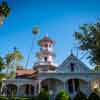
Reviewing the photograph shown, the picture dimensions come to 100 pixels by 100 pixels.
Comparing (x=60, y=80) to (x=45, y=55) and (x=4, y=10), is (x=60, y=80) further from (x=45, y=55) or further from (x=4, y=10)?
(x=4, y=10)

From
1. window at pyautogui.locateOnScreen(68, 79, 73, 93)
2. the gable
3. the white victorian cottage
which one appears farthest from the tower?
window at pyautogui.locateOnScreen(68, 79, 73, 93)

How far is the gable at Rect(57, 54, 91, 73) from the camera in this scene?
37.3 metres

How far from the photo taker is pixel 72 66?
37.8 metres

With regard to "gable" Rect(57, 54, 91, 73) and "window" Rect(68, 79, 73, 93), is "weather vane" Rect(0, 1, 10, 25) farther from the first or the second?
"window" Rect(68, 79, 73, 93)

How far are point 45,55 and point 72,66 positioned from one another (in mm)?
12124

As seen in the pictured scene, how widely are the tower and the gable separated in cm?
817

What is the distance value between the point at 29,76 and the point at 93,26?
16904 mm

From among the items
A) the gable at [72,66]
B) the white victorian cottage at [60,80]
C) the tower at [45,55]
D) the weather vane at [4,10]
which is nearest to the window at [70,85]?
the white victorian cottage at [60,80]

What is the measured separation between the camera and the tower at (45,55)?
45397 mm

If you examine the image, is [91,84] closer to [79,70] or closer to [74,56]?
[79,70]

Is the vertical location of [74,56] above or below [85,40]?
below

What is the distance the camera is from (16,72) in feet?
138

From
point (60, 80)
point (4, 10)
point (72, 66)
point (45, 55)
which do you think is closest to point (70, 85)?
point (60, 80)

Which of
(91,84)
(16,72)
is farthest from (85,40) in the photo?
(16,72)
